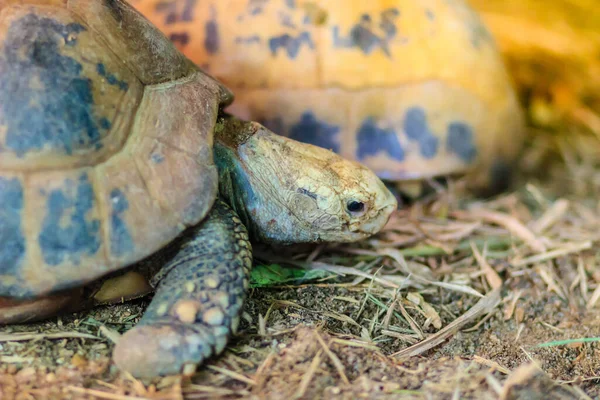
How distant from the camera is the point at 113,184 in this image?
193 centimetres

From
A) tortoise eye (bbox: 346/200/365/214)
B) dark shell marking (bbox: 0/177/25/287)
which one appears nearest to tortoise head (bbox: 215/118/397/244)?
tortoise eye (bbox: 346/200/365/214)

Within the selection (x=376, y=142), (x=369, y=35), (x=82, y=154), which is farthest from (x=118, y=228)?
(x=369, y=35)

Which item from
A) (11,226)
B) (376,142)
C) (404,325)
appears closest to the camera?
(11,226)

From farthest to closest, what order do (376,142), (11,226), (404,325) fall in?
(376,142), (404,325), (11,226)

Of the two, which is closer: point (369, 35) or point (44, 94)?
point (44, 94)

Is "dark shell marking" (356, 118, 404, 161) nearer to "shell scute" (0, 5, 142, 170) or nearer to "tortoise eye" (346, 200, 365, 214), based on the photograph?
"tortoise eye" (346, 200, 365, 214)

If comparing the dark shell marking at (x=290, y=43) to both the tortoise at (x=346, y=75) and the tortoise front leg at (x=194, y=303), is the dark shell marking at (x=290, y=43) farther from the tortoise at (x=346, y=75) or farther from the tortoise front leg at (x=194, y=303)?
the tortoise front leg at (x=194, y=303)

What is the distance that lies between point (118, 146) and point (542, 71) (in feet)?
13.7

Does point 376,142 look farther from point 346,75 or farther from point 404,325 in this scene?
point 404,325

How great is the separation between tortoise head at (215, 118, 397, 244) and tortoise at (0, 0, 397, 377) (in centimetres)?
20

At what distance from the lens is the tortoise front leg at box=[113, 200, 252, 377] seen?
5.98 ft

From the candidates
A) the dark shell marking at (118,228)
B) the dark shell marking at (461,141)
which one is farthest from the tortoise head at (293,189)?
the dark shell marking at (461,141)

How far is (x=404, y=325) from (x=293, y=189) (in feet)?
2.40

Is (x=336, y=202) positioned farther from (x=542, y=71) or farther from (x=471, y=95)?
(x=542, y=71)
